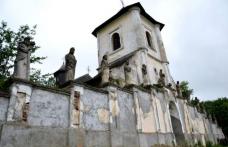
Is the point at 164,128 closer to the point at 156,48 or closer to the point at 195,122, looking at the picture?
the point at 195,122

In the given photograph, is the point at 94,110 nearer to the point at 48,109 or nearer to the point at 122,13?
the point at 48,109

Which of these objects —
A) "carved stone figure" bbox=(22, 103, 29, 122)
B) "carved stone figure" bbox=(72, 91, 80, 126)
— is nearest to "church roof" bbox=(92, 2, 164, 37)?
"carved stone figure" bbox=(72, 91, 80, 126)

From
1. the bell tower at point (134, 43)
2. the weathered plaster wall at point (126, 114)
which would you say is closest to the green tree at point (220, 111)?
the bell tower at point (134, 43)

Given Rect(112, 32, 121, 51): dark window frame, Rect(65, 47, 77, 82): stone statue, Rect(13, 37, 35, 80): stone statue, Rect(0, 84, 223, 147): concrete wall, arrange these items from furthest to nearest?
Rect(112, 32, 121, 51): dark window frame, Rect(65, 47, 77, 82): stone statue, Rect(13, 37, 35, 80): stone statue, Rect(0, 84, 223, 147): concrete wall

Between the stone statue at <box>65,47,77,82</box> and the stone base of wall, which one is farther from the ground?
the stone statue at <box>65,47,77,82</box>

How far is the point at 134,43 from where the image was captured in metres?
19.9

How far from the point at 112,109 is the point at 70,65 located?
314 centimetres

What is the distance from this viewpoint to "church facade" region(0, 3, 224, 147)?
7379 mm

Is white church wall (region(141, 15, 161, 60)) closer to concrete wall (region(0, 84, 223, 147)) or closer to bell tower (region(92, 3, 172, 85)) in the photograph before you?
bell tower (region(92, 3, 172, 85))

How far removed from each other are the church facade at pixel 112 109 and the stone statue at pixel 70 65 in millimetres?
398

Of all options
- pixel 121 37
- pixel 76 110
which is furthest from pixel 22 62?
pixel 121 37

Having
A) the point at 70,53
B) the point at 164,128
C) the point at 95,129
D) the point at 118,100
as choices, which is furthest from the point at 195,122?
the point at 70,53

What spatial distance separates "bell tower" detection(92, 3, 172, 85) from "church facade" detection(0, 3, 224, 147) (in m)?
0.09

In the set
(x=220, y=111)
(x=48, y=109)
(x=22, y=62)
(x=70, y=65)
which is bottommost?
(x=48, y=109)
